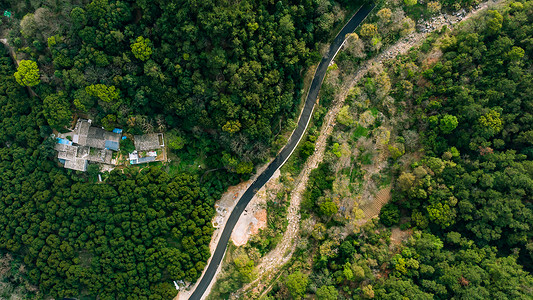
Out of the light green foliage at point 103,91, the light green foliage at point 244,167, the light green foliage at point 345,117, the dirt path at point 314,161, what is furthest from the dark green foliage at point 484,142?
the light green foliage at point 103,91

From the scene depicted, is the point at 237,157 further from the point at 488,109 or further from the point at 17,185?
the point at 488,109

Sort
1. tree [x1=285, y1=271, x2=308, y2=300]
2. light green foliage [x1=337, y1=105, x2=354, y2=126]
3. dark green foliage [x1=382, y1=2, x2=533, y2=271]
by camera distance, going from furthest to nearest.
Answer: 1. light green foliage [x1=337, y1=105, x2=354, y2=126]
2. tree [x1=285, y1=271, x2=308, y2=300]
3. dark green foliage [x1=382, y1=2, x2=533, y2=271]

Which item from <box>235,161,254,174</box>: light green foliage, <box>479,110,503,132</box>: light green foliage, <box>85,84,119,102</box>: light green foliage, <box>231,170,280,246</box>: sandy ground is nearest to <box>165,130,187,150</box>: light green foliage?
<box>235,161,254,174</box>: light green foliage

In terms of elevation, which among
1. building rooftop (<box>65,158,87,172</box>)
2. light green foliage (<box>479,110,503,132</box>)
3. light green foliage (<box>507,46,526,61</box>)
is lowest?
building rooftop (<box>65,158,87,172</box>)

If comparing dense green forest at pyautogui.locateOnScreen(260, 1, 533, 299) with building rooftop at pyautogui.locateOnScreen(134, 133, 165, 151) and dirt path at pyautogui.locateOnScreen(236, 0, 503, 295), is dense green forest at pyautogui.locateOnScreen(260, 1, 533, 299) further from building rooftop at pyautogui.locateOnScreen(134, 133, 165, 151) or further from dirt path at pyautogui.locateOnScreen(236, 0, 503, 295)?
building rooftop at pyautogui.locateOnScreen(134, 133, 165, 151)

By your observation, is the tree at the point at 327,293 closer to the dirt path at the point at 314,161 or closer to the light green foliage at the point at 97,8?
the dirt path at the point at 314,161

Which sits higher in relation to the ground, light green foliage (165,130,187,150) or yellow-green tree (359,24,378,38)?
yellow-green tree (359,24,378,38)

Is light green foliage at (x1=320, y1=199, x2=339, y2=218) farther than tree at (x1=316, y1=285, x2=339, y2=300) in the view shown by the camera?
Yes

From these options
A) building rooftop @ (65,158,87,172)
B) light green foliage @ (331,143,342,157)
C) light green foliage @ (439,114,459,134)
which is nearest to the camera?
building rooftop @ (65,158,87,172)
